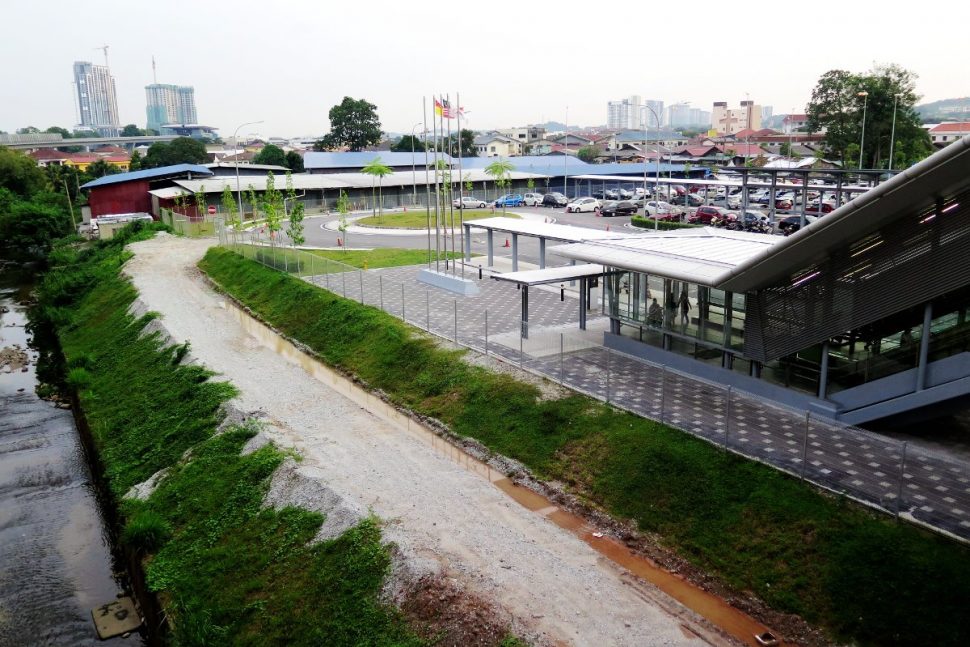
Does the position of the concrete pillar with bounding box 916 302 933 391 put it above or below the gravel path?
above

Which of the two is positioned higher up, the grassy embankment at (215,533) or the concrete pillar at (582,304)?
the concrete pillar at (582,304)

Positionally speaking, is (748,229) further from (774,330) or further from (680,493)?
(680,493)

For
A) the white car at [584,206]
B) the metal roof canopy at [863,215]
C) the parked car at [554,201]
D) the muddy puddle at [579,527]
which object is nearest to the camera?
the muddy puddle at [579,527]

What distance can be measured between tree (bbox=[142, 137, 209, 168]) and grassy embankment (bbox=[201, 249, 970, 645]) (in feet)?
284

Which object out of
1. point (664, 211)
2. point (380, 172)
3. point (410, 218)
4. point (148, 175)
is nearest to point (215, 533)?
point (664, 211)

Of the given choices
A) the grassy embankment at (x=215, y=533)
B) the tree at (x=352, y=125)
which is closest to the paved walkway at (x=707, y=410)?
the grassy embankment at (x=215, y=533)

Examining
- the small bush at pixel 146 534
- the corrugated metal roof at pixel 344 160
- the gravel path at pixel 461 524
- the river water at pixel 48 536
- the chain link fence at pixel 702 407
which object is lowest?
the river water at pixel 48 536

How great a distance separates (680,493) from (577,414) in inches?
156

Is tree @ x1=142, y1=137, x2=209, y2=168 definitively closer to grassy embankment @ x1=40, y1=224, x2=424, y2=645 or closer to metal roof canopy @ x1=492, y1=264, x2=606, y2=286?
grassy embankment @ x1=40, y1=224, x2=424, y2=645

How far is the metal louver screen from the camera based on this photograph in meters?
15.2

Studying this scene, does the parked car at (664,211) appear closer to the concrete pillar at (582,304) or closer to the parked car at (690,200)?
the parked car at (690,200)

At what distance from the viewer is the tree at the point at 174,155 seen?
99.6m

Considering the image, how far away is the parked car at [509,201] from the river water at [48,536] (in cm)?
4569

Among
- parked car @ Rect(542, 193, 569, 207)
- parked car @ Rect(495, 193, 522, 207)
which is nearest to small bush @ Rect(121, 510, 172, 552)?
parked car @ Rect(495, 193, 522, 207)
